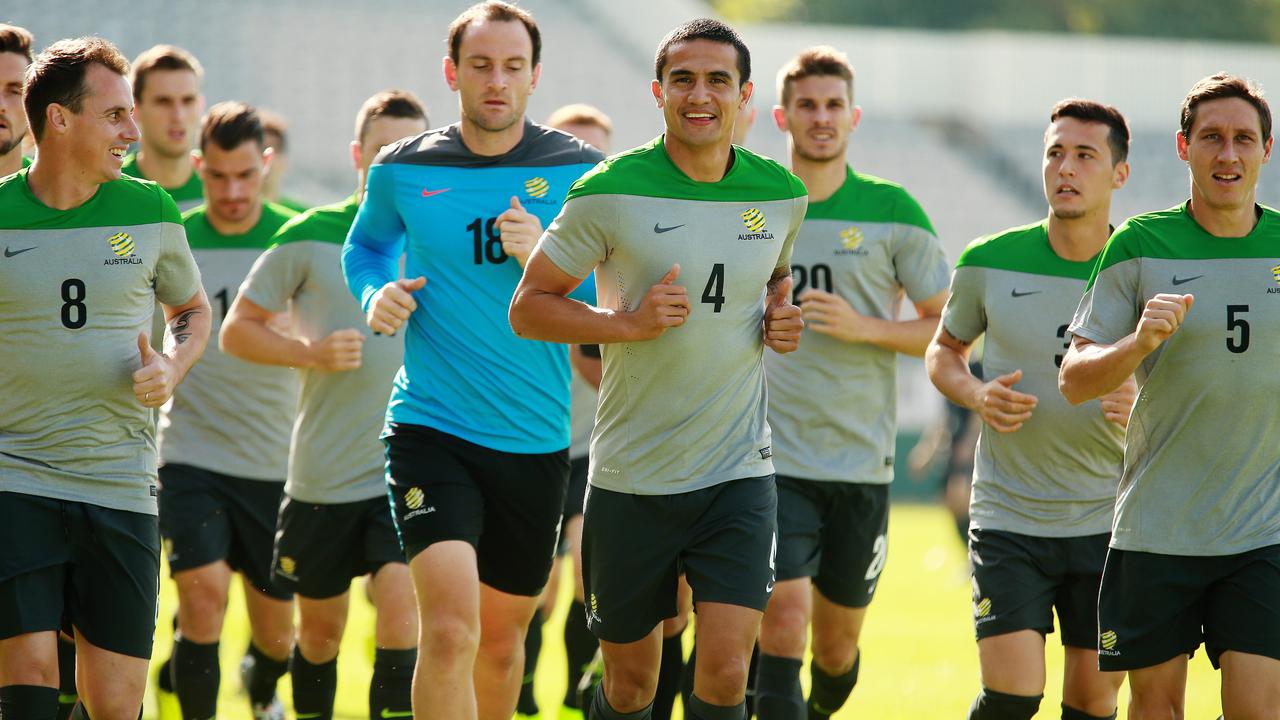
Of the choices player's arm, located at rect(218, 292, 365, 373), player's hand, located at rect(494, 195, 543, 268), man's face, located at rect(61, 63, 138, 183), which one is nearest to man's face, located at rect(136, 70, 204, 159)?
player's arm, located at rect(218, 292, 365, 373)

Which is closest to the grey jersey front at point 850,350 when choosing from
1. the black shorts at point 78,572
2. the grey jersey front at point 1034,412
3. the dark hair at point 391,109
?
the grey jersey front at point 1034,412

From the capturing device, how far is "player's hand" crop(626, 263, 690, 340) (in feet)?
18.2

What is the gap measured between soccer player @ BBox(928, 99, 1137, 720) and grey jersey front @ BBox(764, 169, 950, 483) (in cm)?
72

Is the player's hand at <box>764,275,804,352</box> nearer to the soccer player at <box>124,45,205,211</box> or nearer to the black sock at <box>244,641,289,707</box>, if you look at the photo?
the black sock at <box>244,641,289,707</box>

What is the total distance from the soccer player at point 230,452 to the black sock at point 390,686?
3.60ft

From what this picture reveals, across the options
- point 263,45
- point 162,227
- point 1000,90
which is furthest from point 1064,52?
point 162,227

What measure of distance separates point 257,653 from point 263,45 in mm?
25054

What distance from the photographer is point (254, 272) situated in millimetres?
7812

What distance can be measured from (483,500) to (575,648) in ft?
9.46

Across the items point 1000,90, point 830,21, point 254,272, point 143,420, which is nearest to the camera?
point 143,420

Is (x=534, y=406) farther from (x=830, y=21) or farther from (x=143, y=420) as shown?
(x=830, y=21)

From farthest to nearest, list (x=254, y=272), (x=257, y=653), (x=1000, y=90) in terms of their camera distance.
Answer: (x=1000, y=90) → (x=257, y=653) → (x=254, y=272)

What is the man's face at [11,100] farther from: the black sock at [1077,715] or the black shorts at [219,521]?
the black sock at [1077,715]

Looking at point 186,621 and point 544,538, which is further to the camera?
point 186,621
